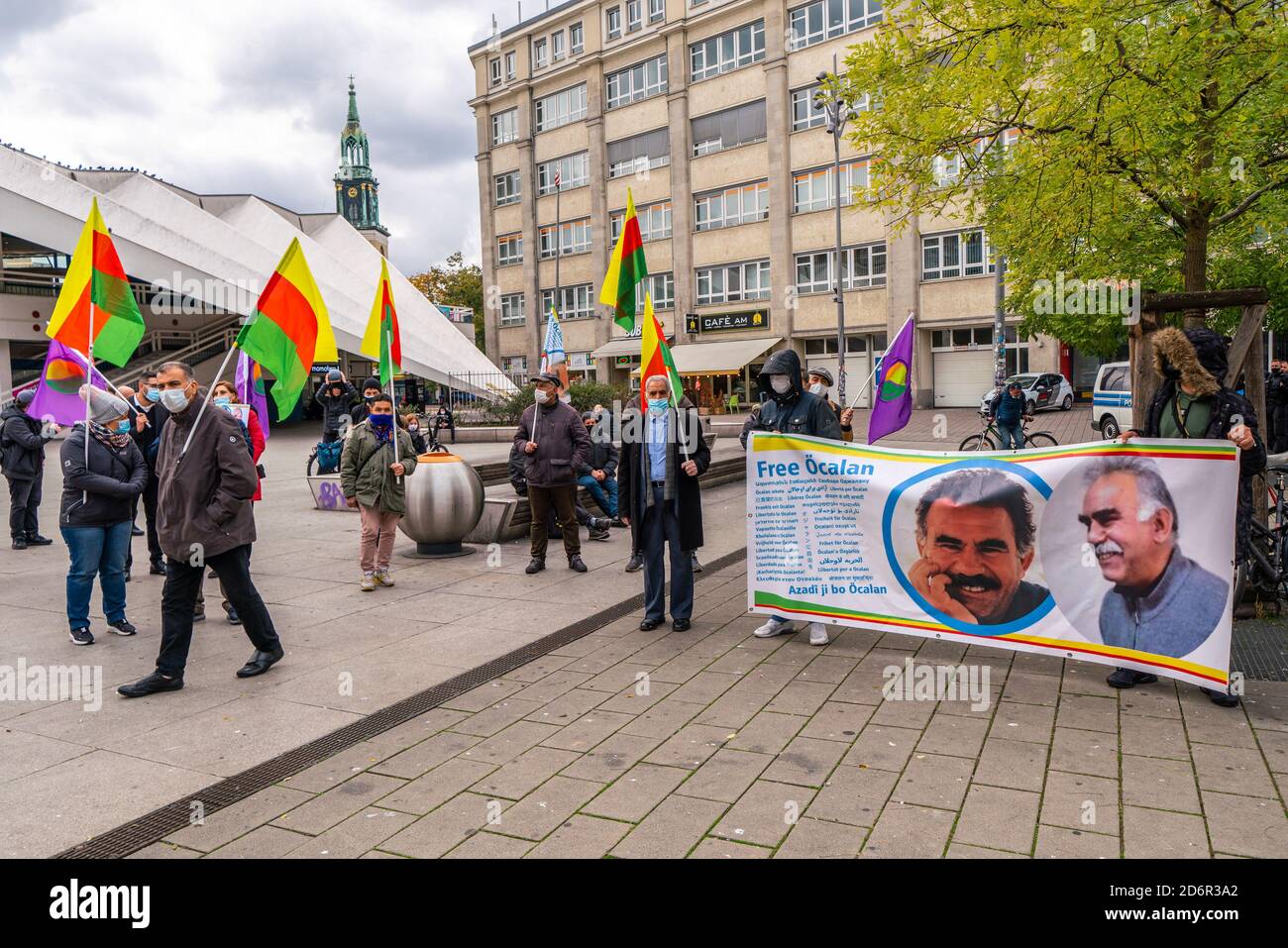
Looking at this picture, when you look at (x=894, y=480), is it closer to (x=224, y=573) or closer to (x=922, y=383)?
(x=224, y=573)

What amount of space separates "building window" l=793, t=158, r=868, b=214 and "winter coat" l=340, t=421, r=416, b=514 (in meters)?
34.9

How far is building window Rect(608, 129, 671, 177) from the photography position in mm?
48031

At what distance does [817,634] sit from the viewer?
21.2 feet

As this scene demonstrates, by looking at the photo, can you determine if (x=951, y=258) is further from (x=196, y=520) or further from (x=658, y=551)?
→ (x=196, y=520)

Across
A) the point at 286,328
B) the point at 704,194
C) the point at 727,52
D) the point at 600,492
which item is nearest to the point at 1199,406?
the point at 286,328

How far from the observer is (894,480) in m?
6.09

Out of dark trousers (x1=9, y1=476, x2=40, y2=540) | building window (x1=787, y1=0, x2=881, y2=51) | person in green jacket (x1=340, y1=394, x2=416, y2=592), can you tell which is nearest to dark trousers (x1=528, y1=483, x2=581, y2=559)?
person in green jacket (x1=340, y1=394, x2=416, y2=592)

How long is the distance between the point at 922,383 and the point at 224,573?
38.1 meters

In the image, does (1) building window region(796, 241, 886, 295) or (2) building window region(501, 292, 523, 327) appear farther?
(2) building window region(501, 292, 523, 327)

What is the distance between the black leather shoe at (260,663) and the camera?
586cm

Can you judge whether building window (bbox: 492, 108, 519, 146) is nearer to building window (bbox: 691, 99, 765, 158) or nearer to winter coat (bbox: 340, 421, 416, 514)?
building window (bbox: 691, 99, 765, 158)

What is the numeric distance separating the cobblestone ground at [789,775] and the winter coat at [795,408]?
171cm

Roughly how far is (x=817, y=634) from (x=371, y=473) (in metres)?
4.16

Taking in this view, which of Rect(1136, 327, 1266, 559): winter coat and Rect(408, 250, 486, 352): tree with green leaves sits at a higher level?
Rect(408, 250, 486, 352): tree with green leaves
